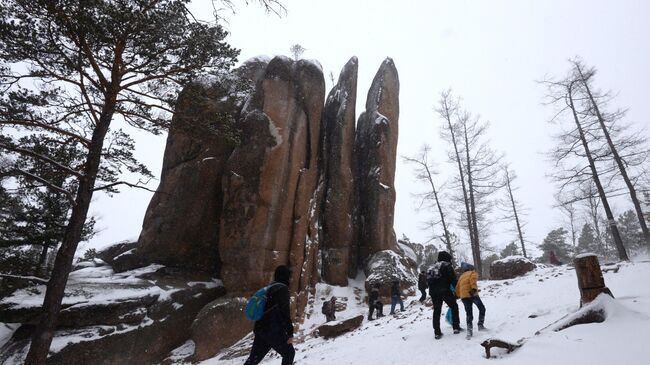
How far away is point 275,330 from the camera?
4.74m

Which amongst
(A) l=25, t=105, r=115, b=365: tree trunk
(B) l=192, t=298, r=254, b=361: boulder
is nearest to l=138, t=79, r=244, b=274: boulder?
(B) l=192, t=298, r=254, b=361: boulder

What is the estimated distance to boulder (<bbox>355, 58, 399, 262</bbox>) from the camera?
71.8ft

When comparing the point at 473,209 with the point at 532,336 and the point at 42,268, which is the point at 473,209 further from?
the point at 42,268

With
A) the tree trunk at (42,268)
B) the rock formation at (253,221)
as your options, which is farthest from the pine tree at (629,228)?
the tree trunk at (42,268)

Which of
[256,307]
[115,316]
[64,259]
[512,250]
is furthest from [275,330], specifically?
[512,250]

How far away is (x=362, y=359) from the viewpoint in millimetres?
6594

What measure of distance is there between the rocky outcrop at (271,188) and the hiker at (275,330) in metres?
11.4

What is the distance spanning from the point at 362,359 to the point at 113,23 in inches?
356

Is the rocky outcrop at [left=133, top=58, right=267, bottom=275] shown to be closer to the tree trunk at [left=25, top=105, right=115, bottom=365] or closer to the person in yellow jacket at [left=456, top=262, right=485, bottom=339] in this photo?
the tree trunk at [left=25, top=105, right=115, bottom=365]

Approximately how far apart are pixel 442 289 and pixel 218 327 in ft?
34.9

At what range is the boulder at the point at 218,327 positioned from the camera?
13.4 meters

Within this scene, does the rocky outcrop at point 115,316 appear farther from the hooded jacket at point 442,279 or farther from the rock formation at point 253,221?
the hooded jacket at point 442,279

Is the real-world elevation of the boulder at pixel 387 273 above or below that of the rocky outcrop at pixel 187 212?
below

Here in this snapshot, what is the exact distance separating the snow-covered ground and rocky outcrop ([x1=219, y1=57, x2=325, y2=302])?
24.9 feet
